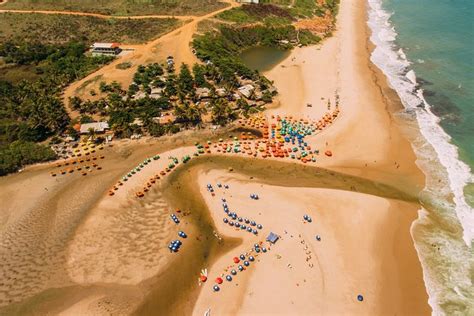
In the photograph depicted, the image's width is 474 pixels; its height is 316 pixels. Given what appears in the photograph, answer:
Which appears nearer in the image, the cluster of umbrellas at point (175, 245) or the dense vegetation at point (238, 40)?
the cluster of umbrellas at point (175, 245)

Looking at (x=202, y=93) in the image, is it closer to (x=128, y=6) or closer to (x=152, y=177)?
(x=152, y=177)

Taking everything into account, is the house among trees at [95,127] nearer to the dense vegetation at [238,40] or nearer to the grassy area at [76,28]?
the dense vegetation at [238,40]

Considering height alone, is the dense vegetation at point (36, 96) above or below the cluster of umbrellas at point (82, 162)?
above

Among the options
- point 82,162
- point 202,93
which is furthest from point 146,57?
point 82,162

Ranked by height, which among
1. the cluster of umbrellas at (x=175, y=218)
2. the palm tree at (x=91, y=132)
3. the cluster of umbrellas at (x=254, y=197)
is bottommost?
the cluster of umbrellas at (x=175, y=218)

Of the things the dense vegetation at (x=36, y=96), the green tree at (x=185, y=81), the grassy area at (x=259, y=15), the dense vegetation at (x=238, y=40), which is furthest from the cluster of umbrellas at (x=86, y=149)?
the grassy area at (x=259, y=15)

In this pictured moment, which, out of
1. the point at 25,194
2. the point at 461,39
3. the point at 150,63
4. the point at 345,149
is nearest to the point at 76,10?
the point at 150,63

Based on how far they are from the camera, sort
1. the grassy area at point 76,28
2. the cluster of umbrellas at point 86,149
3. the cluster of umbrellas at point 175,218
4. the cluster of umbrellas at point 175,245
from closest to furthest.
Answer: the cluster of umbrellas at point 175,245 → the cluster of umbrellas at point 175,218 → the cluster of umbrellas at point 86,149 → the grassy area at point 76,28
